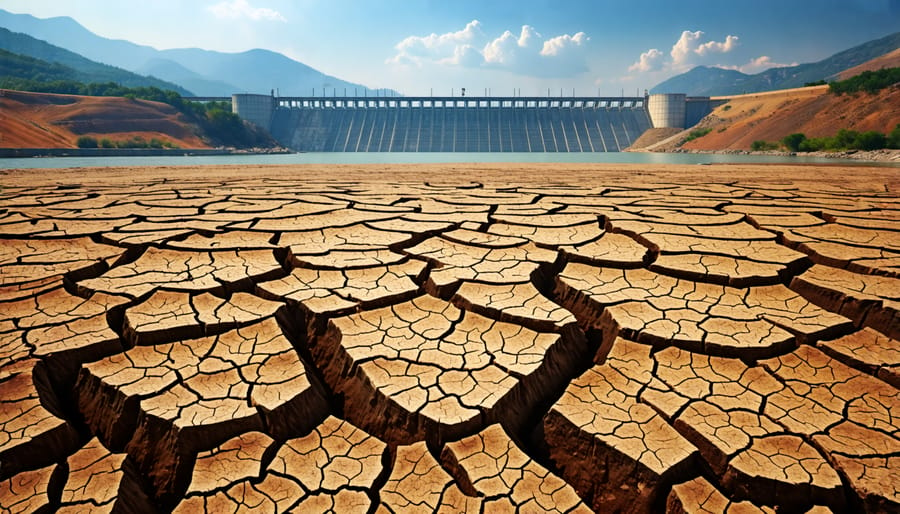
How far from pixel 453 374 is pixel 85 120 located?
164ft

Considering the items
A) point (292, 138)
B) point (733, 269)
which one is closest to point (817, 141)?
point (733, 269)

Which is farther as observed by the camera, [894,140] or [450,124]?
[450,124]

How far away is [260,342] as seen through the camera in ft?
5.35

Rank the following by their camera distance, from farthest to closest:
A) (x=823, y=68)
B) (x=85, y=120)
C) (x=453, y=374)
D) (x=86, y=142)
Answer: (x=823, y=68), (x=85, y=120), (x=86, y=142), (x=453, y=374)

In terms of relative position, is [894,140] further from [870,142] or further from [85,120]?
[85,120]

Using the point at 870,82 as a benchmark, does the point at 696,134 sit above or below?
below

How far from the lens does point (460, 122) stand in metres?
61.6

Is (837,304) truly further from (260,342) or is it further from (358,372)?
(260,342)

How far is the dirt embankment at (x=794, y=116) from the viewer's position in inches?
1355

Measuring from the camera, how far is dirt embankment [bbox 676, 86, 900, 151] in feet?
113

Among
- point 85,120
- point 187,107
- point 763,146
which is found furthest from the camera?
point 187,107

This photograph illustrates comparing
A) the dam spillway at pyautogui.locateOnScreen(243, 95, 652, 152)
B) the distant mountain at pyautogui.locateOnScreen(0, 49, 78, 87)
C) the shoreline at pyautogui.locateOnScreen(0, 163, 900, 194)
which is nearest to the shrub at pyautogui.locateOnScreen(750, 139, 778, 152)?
the dam spillway at pyautogui.locateOnScreen(243, 95, 652, 152)

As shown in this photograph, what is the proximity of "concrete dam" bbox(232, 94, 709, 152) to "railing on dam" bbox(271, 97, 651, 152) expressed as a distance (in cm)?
11

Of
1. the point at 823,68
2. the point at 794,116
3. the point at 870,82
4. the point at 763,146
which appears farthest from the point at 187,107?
the point at 823,68
